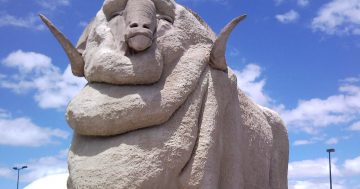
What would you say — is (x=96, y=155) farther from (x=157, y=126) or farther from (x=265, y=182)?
(x=265, y=182)

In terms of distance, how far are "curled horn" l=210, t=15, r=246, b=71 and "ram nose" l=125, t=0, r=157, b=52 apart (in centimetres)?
66

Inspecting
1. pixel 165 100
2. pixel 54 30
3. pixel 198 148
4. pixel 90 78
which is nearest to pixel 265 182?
pixel 198 148

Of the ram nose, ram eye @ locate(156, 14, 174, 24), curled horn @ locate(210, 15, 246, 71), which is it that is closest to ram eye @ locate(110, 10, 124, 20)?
the ram nose

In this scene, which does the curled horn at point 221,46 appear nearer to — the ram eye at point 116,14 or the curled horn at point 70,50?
the ram eye at point 116,14

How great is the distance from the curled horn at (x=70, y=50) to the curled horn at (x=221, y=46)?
1.29m

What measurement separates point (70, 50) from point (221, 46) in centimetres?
147

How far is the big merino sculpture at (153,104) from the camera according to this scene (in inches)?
192

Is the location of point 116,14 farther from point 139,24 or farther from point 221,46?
point 221,46

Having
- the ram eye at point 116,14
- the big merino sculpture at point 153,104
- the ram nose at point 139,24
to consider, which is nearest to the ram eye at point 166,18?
the big merino sculpture at point 153,104

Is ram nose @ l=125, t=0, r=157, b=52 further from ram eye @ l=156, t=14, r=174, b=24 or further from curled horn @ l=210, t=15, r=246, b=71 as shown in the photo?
curled horn @ l=210, t=15, r=246, b=71

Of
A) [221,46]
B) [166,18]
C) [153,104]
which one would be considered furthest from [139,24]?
[221,46]

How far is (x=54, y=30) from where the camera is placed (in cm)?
552

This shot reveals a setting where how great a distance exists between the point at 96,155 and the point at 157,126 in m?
0.58

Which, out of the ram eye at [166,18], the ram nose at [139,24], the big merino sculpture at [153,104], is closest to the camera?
the big merino sculpture at [153,104]
